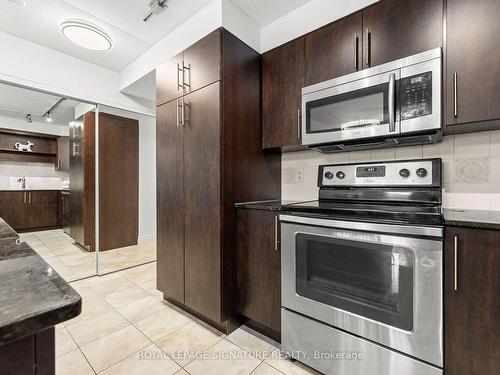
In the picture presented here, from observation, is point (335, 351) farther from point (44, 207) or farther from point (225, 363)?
point (44, 207)

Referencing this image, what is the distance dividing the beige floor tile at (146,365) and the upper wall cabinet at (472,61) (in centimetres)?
207

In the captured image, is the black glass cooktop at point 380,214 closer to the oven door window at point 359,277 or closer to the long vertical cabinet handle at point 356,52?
the oven door window at point 359,277

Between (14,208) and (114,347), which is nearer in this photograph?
(114,347)

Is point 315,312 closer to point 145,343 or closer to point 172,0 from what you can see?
point 145,343

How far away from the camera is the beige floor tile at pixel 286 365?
1404 mm

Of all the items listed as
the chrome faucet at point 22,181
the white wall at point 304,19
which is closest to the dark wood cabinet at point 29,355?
the white wall at point 304,19

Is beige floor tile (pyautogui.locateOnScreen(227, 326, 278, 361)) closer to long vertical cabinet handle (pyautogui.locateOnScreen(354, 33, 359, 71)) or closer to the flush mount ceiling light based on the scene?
long vertical cabinet handle (pyautogui.locateOnScreen(354, 33, 359, 71))

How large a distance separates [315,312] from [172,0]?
240 centimetres

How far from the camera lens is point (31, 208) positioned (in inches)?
139

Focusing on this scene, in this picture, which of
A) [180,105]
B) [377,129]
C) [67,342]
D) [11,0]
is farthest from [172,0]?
[67,342]

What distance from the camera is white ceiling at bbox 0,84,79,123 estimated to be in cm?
255

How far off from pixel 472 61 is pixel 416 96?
0.88 ft

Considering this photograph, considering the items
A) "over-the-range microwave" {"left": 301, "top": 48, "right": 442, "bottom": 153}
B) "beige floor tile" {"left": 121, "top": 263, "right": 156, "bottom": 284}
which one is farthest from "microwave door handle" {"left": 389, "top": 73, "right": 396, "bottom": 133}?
"beige floor tile" {"left": 121, "top": 263, "right": 156, "bottom": 284}

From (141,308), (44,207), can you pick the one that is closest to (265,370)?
(141,308)
